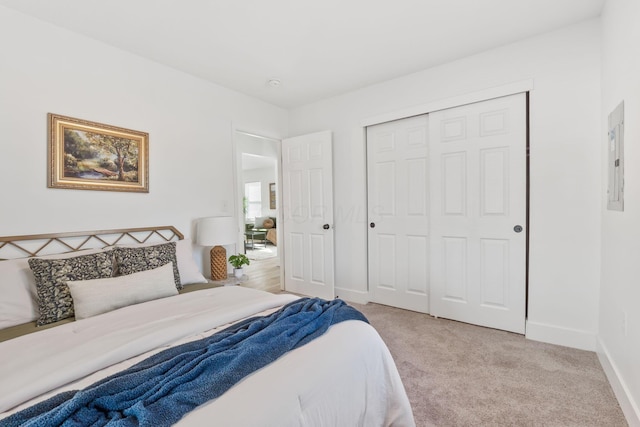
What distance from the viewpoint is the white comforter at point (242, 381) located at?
96 cm

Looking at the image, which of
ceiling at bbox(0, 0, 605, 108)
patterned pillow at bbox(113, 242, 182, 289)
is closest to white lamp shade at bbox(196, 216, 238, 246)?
patterned pillow at bbox(113, 242, 182, 289)

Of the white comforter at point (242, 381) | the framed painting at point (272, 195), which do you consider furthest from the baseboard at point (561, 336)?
the framed painting at point (272, 195)

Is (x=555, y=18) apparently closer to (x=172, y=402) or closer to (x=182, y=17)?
(x=182, y=17)

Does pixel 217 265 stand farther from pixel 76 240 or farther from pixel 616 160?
pixel 616 160

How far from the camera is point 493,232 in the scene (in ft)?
8.89

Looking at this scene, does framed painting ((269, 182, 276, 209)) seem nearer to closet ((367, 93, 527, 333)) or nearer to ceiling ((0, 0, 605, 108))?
closet ((367, 93, 527, 333))

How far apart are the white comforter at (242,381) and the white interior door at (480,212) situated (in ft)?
5.70

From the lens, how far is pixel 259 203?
9.39 m

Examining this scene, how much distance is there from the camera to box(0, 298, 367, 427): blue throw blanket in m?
0.83

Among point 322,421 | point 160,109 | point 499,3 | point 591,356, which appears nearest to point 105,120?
point 160,109

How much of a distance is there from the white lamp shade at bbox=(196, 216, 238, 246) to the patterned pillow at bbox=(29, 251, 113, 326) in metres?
1.04

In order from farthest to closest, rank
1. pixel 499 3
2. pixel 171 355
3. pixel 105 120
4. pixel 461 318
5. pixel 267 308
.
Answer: pixel 461 318 → pixel 105 120 → pixel 499 3 → pixel 267 308 → pixel 171 355

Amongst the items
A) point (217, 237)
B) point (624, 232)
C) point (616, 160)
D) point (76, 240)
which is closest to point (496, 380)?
point (624, 232)

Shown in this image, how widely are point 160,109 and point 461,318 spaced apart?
3.49m
